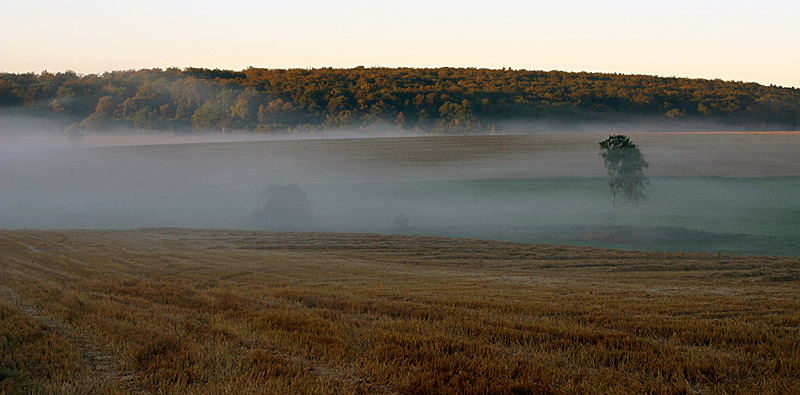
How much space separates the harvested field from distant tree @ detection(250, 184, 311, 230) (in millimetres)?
41536

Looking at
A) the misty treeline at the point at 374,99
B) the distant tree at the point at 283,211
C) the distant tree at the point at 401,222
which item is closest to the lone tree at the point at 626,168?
the distant tree at the point at 401,222

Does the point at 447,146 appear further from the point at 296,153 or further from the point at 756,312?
the point at 756,312

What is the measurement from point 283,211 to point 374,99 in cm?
3919

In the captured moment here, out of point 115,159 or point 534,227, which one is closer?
point 534,227

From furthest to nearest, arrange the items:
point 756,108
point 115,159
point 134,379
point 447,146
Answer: point 756,108 < point 447,146 < point 115,159 < point 134,379

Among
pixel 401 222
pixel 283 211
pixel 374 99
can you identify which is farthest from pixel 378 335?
pixel 374 99

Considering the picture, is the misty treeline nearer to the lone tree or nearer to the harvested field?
the lone tree

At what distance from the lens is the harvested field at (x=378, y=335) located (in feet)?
21.7

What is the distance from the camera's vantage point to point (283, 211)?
6206cm

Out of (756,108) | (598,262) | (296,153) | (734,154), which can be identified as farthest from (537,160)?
(598,262)

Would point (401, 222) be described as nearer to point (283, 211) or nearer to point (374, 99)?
point (283, 211)

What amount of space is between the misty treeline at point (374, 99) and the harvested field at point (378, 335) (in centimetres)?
7127

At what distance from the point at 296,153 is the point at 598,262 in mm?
72992

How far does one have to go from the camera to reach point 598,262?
91.9 feet
